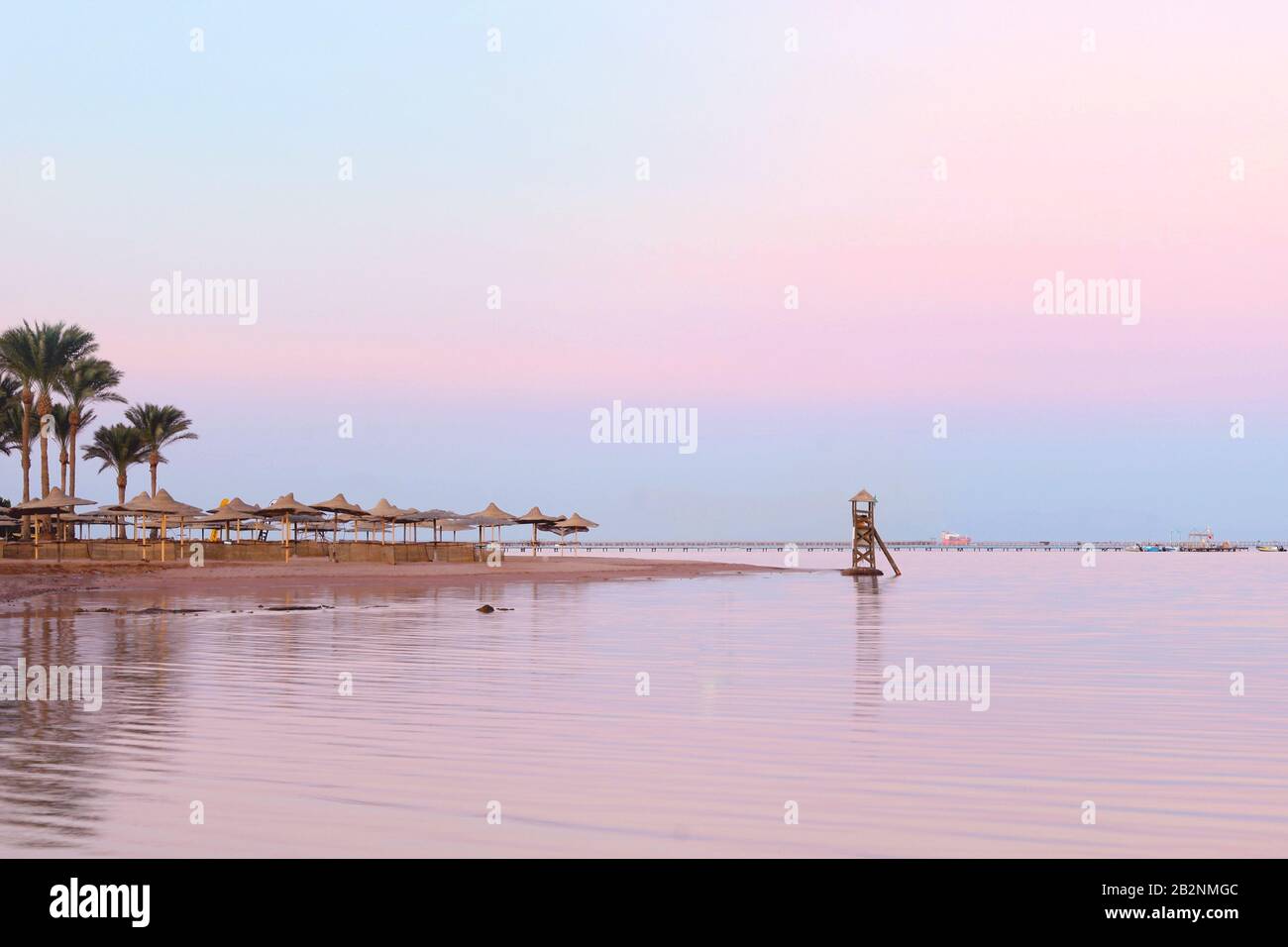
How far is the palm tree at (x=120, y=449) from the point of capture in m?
71.9

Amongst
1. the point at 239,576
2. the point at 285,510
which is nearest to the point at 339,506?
the point at 285,510

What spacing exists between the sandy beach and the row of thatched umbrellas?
359 centimetres

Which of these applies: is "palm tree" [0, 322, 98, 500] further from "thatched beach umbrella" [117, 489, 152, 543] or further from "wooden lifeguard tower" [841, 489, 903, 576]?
"wooden lifeguard tower" [841, 489, 903, 576]

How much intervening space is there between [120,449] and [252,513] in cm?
2317

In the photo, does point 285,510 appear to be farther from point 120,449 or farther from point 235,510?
point 120,449

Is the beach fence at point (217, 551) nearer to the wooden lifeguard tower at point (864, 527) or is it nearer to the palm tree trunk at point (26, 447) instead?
the palm tree trunk at point (26, 447)

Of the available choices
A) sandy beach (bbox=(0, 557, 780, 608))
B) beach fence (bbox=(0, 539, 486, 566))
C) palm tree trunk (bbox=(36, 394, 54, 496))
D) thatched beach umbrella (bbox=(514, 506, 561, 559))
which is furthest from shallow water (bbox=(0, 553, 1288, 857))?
Result: thatched beach umbrella (bbox=(514, 506, 561, 559))

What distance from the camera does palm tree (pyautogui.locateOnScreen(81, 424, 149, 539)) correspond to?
236 feet

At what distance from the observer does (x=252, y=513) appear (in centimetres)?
5388

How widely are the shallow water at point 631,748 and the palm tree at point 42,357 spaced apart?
127 feet

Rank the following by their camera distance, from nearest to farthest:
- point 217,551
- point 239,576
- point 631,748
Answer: point 631,748
point 239,576
point 217,551

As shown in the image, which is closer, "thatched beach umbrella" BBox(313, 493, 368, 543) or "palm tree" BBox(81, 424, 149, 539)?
"thatched beach umbrella" BBox(313, 493, 368, 543)

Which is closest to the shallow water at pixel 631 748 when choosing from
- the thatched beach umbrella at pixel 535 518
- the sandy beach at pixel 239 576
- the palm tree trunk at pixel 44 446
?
the sandy beach at pixel 239 576
